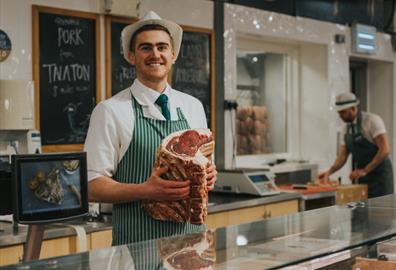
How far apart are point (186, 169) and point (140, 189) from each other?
0.16 m

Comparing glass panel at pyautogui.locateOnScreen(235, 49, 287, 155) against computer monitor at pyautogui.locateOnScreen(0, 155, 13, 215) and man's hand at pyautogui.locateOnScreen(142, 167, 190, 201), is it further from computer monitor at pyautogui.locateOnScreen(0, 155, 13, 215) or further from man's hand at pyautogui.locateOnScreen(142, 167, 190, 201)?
computer monitor at pyautogui.locateOnScreen(0, 155, 13, 215)

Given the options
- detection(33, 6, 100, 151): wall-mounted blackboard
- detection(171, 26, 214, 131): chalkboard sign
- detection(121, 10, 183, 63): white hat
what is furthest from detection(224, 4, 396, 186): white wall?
detection(121, 10, 183, 63): white hat

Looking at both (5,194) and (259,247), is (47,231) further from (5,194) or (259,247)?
(259,247)

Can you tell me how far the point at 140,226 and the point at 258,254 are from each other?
67 centimetres

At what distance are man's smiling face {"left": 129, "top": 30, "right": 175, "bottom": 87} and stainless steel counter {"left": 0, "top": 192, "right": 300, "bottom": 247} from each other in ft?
3.66

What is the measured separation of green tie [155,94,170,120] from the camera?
7.52 feet

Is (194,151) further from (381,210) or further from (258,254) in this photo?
(381,210)

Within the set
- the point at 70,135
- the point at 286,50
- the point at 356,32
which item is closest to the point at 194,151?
the point at 70,135

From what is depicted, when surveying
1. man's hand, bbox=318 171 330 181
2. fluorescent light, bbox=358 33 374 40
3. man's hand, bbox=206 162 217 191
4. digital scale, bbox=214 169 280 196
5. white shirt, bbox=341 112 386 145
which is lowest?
man's hand, bbox=318 171 330 181

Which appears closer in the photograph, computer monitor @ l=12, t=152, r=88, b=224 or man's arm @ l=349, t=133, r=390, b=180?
computer monitor @ l=12, t=152, r=88, b=224

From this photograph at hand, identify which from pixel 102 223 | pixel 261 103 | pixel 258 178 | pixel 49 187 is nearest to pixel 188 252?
pixel 49 187

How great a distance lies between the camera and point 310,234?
6.26 ft

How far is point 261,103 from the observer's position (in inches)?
245

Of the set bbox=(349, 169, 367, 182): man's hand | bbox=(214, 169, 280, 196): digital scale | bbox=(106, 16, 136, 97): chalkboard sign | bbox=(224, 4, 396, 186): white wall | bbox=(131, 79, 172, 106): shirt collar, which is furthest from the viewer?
bbox=(224, 4, 396, 186): white wall
